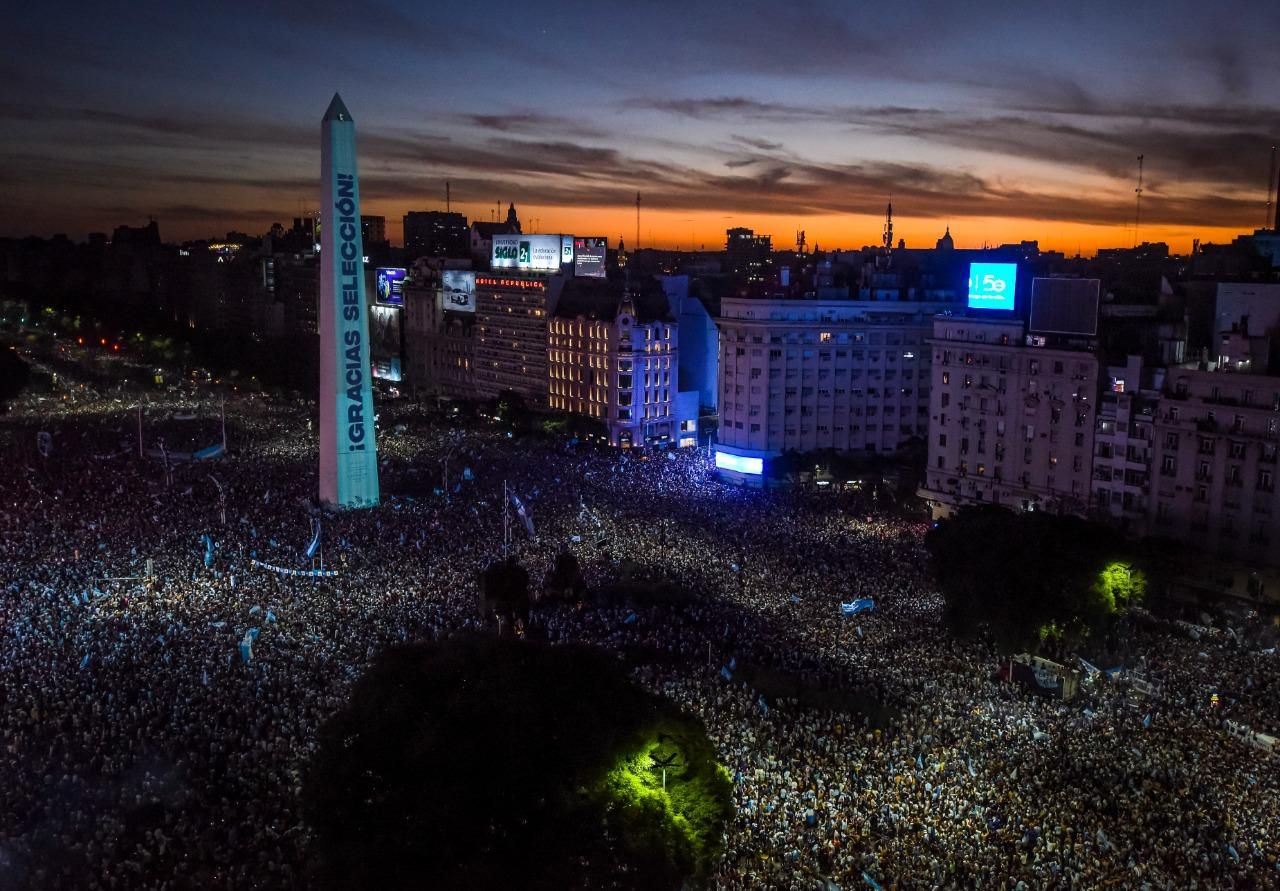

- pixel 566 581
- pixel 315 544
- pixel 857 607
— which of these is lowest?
pixel 857 607

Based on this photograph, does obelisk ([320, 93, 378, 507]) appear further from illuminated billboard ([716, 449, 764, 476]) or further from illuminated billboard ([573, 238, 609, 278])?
illuminated billboard ([573, 238, 609, 278])

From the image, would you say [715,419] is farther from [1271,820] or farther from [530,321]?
[1271,820]

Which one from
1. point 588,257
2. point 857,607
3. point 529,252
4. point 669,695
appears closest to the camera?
point 669,695

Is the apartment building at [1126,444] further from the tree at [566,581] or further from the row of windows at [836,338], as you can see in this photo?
the row of windows at [836,338]

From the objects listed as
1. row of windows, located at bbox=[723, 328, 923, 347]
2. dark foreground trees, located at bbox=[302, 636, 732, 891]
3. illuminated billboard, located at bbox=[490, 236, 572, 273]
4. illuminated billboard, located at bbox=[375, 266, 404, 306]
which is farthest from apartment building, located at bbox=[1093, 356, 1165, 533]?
illuminated billboard, located at bbox=[375, 266, 404, 306]

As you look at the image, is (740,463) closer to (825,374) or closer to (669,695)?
(825,374)

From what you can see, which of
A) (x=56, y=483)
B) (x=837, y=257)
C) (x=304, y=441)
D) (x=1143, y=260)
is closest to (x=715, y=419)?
(x=837, y=257)

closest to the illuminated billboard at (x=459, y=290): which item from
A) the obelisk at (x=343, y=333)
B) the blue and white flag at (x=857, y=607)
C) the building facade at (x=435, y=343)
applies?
the building facade at (x=435, y=343)

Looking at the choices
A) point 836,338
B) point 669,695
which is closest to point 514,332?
point 836,338
